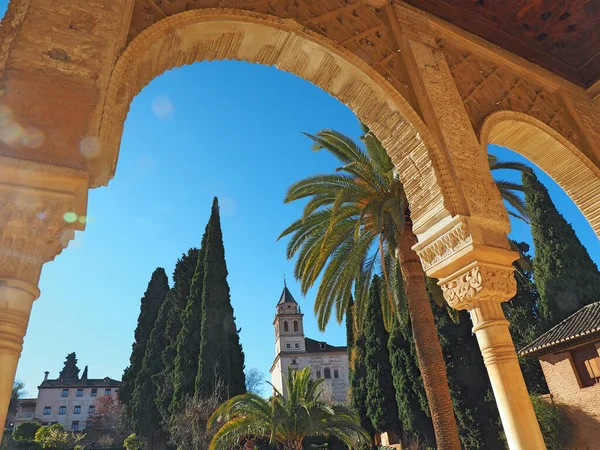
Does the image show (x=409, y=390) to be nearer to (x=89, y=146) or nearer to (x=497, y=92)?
(x=497, y=92)

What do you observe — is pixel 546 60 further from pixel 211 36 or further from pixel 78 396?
pixel 78 396

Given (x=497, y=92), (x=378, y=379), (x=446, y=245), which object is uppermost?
(x=497, y=92)

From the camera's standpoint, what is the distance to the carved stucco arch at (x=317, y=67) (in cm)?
357

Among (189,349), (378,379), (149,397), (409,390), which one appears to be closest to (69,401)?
(149,397)

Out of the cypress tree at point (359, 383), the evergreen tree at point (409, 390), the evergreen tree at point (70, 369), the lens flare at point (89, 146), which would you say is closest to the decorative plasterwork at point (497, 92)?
the lens flare at point (89, 146)

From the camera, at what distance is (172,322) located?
24250 millimetres

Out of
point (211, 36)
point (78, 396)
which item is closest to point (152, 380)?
point (211, 36)

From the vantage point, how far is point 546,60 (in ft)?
19.9

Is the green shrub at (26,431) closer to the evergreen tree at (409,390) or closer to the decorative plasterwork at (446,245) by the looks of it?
the evergreen tree at (409,390)

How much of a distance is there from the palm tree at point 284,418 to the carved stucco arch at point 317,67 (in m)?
11.2

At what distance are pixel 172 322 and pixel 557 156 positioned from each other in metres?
22.3

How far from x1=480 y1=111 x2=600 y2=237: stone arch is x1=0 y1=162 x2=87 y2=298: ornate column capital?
473 cm

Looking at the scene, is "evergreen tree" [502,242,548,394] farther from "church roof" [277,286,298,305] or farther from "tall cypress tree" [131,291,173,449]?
"church roof" [277,286,298,305]

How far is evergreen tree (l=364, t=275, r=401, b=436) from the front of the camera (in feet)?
63.7
